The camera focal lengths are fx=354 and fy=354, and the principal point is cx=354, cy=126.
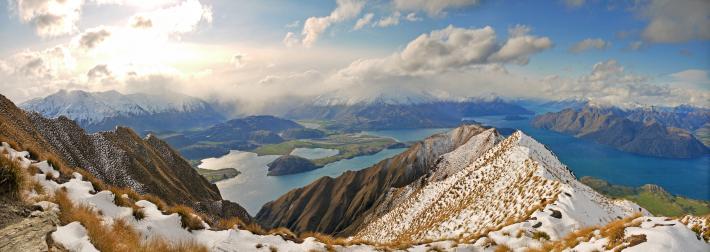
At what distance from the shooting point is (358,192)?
174875 millimetres

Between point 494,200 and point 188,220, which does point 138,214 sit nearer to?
point 188,220

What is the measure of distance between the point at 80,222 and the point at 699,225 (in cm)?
1925

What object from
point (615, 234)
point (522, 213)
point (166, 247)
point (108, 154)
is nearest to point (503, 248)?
point (615, 234)

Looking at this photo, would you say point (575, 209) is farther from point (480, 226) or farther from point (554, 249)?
point (554, 249)

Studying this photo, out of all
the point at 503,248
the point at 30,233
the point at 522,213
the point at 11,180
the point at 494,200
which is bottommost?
the point at 494,200

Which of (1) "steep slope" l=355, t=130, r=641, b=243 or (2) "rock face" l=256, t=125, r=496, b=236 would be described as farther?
(2) "rock face" l=256, t=125, r=496, b=236

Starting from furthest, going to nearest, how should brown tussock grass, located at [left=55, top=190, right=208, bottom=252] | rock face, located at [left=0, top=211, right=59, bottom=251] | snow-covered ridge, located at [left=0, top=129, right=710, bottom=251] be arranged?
1. snow-covered ridge, located at [left=0, top=129, right=710, bottom=251]
2. brown tussock grass, located at [left=55, top=190, right=208, bottom=252]
3. rock face, located at [left=0, top=211, right=59, bottom=251]

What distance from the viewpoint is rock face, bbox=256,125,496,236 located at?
474 feet

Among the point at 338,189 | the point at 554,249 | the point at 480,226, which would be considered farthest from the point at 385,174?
the point at 554,249

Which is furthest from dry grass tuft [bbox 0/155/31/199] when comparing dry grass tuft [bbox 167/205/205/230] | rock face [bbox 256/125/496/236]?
rock face [bbox 256/125/496/236]

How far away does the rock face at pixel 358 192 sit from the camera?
144m

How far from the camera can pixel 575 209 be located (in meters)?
23.8

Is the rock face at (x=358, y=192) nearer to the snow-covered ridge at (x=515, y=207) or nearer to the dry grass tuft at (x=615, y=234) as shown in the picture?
the snow-covered ridge at (x=515, y=207)

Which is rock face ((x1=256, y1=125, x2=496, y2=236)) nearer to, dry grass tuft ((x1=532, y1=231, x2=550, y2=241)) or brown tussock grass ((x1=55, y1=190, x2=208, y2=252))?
dry grass tuft ((x1=532, y1=231, x2=550, y2=241))
